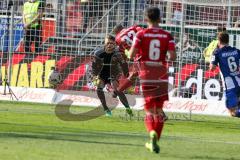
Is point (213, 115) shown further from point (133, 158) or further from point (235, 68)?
point (133, 158)

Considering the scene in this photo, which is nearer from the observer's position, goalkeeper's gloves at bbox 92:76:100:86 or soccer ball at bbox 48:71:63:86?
goalkeeper's gloves at bbox 92:76:100:86

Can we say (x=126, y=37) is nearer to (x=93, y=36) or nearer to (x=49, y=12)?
(x=93, y=36)

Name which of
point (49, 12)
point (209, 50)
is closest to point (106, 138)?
point (209, 50)

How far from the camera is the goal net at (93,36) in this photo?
83.4 ft

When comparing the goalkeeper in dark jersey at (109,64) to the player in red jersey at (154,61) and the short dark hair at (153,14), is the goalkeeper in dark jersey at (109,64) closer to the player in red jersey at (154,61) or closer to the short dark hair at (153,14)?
the player in red jersey at (154,61)

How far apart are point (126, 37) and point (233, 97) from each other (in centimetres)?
459

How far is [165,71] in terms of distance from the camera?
13695 mm

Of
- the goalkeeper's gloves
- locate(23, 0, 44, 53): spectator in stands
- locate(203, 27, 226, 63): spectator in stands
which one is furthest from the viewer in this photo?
locate(23, 0, 44, 53): spectator in stands

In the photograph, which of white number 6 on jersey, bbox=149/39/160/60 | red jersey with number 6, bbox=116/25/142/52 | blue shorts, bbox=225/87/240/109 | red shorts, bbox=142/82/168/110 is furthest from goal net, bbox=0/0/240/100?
white number 6 on jersey, bbox=149/39/160/60

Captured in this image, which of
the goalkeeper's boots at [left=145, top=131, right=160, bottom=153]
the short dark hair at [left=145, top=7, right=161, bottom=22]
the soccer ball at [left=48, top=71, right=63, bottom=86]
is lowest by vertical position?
the soccer ball at [left=48, top=71, right=63, bottom=86]

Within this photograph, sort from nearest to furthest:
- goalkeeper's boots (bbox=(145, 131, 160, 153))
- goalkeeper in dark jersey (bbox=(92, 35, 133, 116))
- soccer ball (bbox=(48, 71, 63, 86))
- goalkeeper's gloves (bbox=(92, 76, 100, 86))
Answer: goalkeeper's boots (bbox=(145, 131, 160, 153)) < goalkeeper in dark jersey (bbox=(92, 35, 133, 116)) < goalkeeper's gloves (bbox=(92, 76, 100, 86)) < soccer ball (bbox=(48, 71, 63, 86))

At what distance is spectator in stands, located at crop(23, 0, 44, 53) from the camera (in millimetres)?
28188

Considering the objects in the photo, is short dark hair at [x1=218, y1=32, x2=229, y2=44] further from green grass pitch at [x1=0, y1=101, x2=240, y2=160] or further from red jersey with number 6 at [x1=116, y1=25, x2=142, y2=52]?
red jersey with number 6 at [x1=116, y1=25, x2=142, y2=52]

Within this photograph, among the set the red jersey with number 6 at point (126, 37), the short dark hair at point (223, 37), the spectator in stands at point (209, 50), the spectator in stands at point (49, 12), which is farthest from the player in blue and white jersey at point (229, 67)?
the spectator in stands at point (49, 12)
